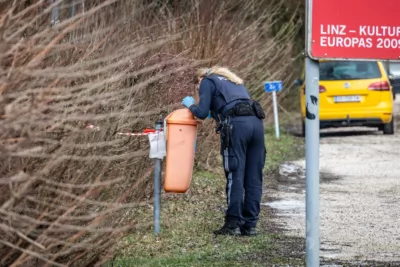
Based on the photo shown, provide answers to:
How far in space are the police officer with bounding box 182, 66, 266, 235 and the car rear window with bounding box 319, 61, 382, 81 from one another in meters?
13.7

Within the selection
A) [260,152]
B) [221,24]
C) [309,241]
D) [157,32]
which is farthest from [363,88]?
[309,241]

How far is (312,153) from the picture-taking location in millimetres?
7512

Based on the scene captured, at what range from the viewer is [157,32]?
12.5 m

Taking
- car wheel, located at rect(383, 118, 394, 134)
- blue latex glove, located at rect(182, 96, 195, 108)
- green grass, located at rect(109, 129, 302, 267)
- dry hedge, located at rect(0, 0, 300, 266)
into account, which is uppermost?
car wheel, located at rect(383, 118, 394, 134)

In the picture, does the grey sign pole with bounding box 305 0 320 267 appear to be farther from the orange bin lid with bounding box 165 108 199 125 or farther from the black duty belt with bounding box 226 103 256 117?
the black duty belt with bounding box 226 103 256 117

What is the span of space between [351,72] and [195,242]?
14.7m

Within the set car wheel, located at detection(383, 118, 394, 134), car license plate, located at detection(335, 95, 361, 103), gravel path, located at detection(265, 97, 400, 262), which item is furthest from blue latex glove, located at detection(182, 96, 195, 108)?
car wheel, located at detection(383, 118, 394, 134)

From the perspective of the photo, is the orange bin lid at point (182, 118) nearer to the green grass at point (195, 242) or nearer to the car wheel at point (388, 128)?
the green grass at point (195, 242)

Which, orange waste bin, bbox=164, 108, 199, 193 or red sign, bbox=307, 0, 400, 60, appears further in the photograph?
orange waste bin, bbox=164, 108, 199, 193

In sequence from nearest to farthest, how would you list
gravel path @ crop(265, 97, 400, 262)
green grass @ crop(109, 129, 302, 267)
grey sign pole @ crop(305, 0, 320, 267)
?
1. grey sign pole @ crop(305, 0, 320, 267)
2. green grass @ crop(109, 129, 302, 267)
3. gravel path @ crop(265, 97, 400, 262)

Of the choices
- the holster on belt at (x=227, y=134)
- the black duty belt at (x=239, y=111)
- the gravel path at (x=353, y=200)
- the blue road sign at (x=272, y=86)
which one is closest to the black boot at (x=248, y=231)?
the gravel path at (x=353, y=200)

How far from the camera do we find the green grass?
28.9 feet

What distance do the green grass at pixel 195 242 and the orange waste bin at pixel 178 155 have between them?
453mm

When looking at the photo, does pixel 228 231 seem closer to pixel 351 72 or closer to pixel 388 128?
pixel 351 72
